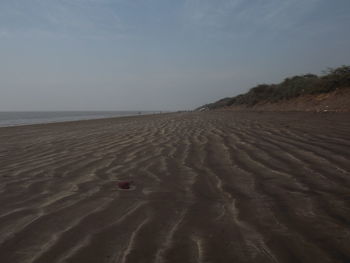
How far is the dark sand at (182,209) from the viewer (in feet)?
6.64

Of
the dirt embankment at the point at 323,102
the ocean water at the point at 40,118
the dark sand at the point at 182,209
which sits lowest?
the ocean water at the point at 40,118

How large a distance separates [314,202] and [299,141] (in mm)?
3528

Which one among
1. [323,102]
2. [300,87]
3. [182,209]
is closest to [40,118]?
[300,87]

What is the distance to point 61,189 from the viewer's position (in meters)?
3.57

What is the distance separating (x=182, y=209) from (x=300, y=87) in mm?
20555

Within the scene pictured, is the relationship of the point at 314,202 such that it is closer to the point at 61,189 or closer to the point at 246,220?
the point at 246,220

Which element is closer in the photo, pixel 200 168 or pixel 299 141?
pixel 200 168

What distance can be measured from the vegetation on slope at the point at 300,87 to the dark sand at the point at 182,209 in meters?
14.0

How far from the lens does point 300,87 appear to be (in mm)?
21828

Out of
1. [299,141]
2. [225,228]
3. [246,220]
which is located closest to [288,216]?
[246,220]

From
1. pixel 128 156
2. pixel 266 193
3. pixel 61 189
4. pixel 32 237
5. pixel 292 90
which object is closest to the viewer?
pixel 32 237

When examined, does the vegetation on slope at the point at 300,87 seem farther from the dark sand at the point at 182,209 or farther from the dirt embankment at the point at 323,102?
the dark sand at the point at 182,209

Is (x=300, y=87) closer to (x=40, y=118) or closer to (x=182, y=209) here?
(x=182, y=209)

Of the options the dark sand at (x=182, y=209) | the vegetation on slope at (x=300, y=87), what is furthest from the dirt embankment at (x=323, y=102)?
the dark sand at (x=182, y=209)
